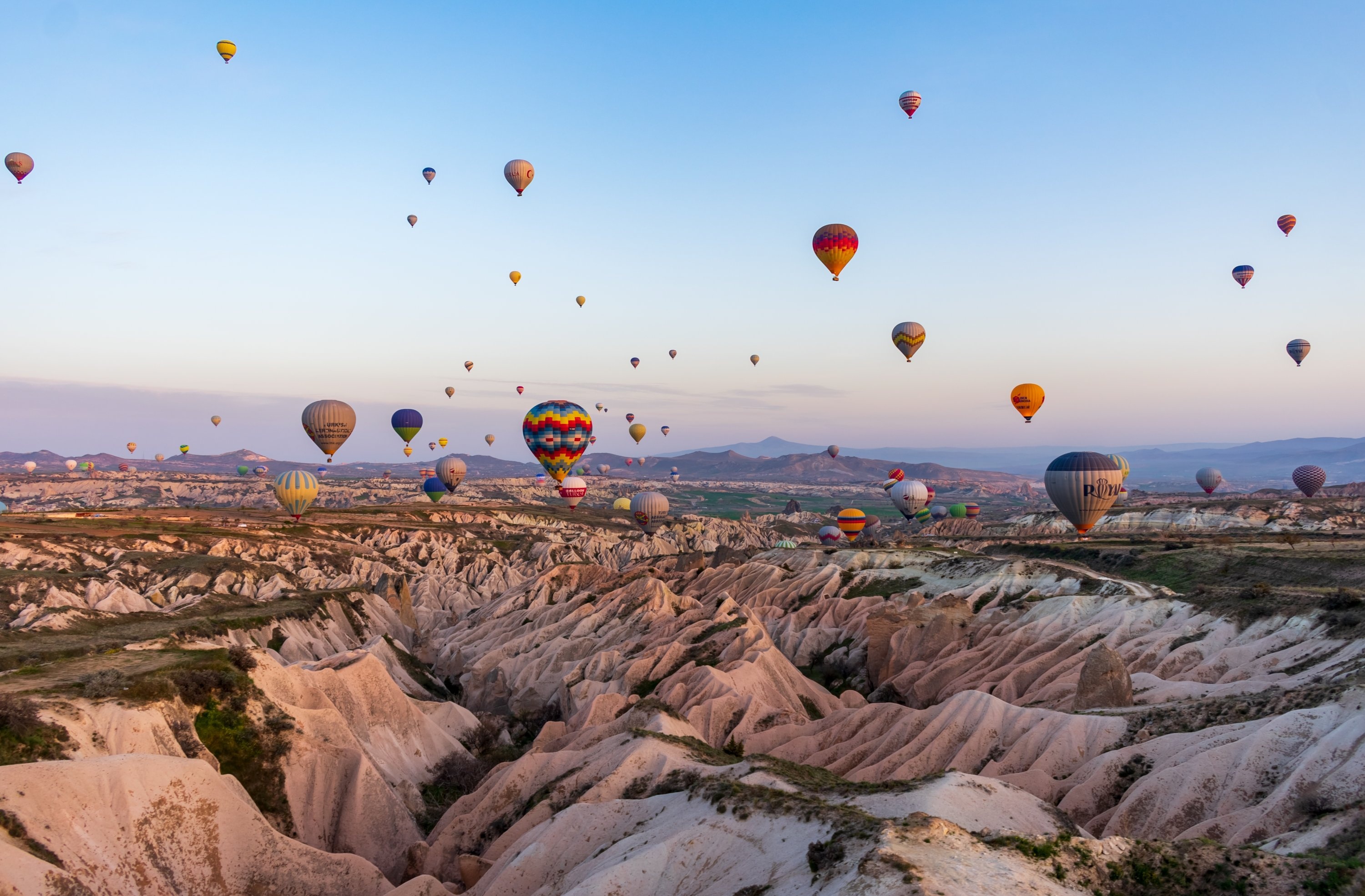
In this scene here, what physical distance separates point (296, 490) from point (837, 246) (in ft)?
230

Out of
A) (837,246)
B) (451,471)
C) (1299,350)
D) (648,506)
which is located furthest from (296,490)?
(1299,350)

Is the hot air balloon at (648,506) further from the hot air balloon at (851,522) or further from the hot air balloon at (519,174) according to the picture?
the hot air balloon at (519,174)

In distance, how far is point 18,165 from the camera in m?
73.0

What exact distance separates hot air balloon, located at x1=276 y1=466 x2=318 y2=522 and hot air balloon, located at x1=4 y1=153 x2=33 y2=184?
38.2 metres

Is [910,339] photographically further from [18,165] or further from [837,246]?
[18,165]

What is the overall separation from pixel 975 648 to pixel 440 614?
52.7 m

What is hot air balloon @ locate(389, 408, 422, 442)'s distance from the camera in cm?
11262

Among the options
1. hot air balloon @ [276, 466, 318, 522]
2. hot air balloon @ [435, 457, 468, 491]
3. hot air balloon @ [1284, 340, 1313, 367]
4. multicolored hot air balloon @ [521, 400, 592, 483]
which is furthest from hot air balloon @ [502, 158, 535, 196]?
hot air balloon @ [1284, 340, 1313, 367]

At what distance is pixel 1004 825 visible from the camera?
2034 cm

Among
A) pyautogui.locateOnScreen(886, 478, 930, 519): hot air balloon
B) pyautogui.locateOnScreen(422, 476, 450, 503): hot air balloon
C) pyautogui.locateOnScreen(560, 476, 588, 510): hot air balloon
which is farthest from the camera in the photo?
pyautogui.locateOnScreen(422, 476, 450, 503): hot air balloon

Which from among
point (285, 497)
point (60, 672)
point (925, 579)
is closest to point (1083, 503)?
point (925, 579)

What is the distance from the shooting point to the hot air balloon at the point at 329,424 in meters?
85.7

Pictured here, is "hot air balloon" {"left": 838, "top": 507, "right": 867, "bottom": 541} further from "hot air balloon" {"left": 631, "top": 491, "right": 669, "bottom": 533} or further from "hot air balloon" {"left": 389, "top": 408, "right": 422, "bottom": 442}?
"hot air balloon" {"left": 389, "top": 408, "right": 422, "bottom": 442}

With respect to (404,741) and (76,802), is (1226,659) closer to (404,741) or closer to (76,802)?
(404,741)
